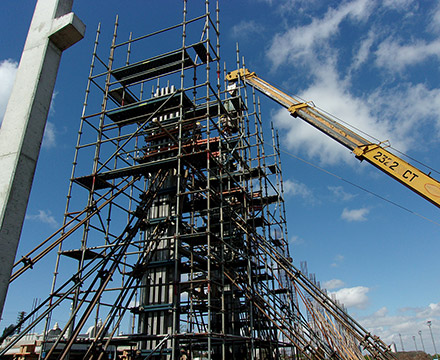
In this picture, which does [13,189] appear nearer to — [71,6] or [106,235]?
[71,6]

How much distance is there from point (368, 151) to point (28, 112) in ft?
53.5

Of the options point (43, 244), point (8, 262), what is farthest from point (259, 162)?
point (8, 262)

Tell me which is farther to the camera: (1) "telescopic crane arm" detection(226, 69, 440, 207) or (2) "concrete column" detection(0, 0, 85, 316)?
(1) "telescopic crane arm" detection(226, 69, 440, 207)

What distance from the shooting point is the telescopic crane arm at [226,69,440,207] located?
54.2 feet

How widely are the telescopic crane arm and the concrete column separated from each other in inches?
604

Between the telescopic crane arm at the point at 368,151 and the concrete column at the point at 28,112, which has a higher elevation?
the telescopic crane arm at the point at 368,151

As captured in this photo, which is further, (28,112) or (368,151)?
(368,151)

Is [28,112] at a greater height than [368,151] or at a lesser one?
lesser

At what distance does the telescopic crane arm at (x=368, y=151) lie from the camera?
1653cm

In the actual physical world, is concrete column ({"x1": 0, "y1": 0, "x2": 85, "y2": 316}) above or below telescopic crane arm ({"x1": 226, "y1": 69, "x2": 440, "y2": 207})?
below

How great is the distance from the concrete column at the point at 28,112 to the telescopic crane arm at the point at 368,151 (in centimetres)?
1534

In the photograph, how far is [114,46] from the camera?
1802 centimetres

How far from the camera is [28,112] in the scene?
5016 millimetres

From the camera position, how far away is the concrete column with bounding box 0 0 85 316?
15.0ft
